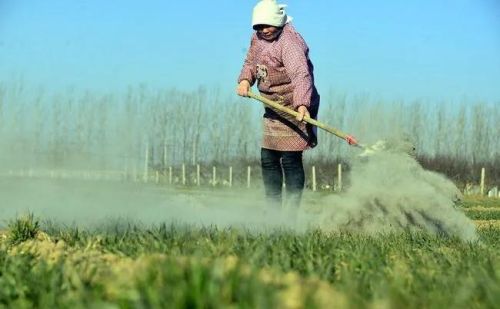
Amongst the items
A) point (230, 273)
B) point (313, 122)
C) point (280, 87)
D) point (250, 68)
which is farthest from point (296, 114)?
point (230, 273)

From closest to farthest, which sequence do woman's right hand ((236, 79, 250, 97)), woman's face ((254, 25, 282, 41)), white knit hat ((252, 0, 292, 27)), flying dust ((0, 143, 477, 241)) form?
flying dust ((0, 143, 477, 241)) < white knit hat ((252, 0, 292, 27)) < woman's face ((254, 25, 282, 41)) < woman's right hand ((236, 79, 250, 97))

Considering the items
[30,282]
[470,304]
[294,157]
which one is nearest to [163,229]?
[30,282]

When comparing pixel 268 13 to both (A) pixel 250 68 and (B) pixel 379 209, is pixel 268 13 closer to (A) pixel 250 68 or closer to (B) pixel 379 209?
(A) pixel 250 68

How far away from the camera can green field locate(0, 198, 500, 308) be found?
216 cm

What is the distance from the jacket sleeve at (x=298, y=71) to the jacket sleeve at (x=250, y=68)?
0.45 m

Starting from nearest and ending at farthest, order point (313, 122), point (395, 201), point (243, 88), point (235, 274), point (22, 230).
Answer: point (235, 274) → point (22, 230) → point (395, 201) → point (313, 122) → point (243, 88)

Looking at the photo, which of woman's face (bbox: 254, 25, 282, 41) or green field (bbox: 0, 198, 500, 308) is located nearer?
green field (bbox: 0, 198, 500, 308)

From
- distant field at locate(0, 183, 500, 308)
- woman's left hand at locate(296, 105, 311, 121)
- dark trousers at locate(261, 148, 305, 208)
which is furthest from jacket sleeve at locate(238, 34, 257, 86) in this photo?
distant field at locate(0, 183, 500, 308)

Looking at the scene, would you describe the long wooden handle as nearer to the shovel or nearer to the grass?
the shovel

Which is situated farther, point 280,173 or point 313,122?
point 280,173

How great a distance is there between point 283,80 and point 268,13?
2.15 ft

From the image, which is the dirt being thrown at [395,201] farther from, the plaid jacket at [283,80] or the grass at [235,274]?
the grass at [235,274]

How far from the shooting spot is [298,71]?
7523mm

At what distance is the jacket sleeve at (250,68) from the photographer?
8.02 meters
